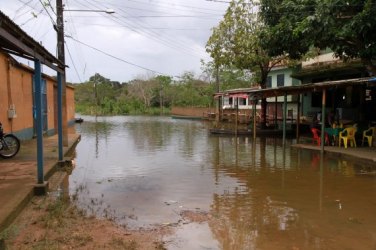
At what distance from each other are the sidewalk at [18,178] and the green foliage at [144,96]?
4800 cm

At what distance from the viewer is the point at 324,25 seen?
45.8 feet

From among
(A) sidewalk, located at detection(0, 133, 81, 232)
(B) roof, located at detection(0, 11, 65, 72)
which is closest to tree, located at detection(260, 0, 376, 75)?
(B) roof, located at detection(0, 11, 65, 72)

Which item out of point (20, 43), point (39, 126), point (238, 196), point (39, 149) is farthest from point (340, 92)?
point (20, 43)

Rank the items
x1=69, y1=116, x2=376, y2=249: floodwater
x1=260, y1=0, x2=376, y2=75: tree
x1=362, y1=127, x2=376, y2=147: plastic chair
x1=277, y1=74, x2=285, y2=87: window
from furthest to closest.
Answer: x1=277, y1=74, x2=285, y2=87: window, x1=362, y1=127, x2=376, y2=147: plastic chair, x1=260, y1=0, x2=376, y2=75: tree, x1=69, y1=116, x2=376, y2=249: floodwater

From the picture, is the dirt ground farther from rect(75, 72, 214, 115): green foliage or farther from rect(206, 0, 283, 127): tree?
rect(75, 72, 214, 115): green foliage

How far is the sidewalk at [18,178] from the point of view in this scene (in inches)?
272

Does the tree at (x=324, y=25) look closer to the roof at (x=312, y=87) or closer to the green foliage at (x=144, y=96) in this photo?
the roof at (x=312, y=87)

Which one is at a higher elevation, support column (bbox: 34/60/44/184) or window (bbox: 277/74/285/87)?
window (bbox: 277/74/285/87)

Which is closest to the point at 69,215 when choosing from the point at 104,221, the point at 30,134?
the point at 104,221

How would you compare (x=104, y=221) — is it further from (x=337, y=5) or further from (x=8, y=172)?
(x=337, y=5)

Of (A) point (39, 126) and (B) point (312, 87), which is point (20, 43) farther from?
(B) point (312, 87)

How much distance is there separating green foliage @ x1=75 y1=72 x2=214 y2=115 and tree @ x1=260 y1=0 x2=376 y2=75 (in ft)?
143

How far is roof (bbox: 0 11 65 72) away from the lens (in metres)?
6.18

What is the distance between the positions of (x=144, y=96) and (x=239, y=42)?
182ft
